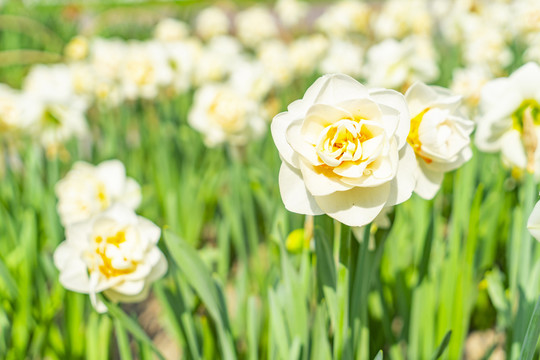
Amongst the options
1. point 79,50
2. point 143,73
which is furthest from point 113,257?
point 79,50

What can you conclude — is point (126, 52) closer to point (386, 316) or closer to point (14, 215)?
point (14, 215)

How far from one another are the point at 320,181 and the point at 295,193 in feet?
0.16

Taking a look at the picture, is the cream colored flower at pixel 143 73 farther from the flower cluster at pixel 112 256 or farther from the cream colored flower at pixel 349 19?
the cream colored flower at pixel 349 19

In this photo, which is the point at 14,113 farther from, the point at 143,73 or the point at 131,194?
the point at 131,194

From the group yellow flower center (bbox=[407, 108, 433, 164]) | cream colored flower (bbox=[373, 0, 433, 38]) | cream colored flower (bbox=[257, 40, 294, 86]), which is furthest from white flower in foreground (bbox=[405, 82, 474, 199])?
cream colored flower (bbox=[373, 0, 433, 38])

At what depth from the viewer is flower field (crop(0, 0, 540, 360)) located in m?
0.56

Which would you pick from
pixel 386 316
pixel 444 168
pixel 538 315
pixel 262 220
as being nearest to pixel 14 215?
pixel 262 220

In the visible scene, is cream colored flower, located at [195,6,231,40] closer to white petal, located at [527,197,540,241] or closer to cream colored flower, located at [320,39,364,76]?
cream colored flower, located at [320,39,364,76]

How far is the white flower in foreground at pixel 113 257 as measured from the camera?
2.38ft

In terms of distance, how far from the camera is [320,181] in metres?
0.53

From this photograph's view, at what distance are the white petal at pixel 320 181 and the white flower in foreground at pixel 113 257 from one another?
0.31 metres

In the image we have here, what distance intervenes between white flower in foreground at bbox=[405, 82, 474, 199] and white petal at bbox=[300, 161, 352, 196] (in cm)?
16

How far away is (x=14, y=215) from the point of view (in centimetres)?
150

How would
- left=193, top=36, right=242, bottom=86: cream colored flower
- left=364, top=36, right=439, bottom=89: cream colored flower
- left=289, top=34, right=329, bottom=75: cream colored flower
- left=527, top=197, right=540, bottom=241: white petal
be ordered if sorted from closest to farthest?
left=527, top=197, right=540, bottom=241: white petal
left=364, top=36, right=439, bottom=89: cream colored flower
left=193, top=36, right=242, bottom=86: cream colored flower
left=289, top=34, right=329, bottom=75: cream colored flower
